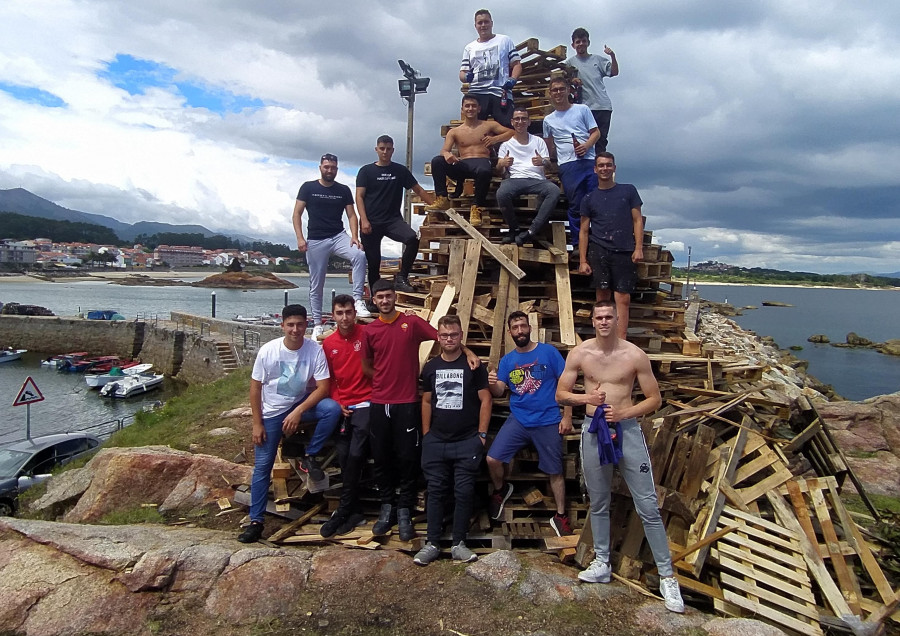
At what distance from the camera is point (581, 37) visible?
31.5 ft

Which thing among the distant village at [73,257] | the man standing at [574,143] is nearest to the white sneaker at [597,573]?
the man standing at [574,143]

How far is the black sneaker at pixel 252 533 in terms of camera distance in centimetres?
557

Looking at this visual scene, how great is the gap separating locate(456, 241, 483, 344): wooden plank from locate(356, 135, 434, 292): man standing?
3.67 ft

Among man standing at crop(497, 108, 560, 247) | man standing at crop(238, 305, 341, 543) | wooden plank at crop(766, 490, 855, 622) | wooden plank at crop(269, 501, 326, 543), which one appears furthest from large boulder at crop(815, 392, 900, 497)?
man standing at crop(238, 305, 341, 543)

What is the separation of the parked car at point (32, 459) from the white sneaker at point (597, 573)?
11.2m

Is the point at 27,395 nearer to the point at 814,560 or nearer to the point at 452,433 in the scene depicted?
the point at 452,433

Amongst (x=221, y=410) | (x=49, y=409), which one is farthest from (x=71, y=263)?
(x=221, y=410)

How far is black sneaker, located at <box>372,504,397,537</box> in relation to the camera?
18.4 feet

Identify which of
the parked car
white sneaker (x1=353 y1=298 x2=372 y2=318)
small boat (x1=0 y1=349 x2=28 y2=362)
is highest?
white sneaker (x1=353 y1=298 x2=372 y2=318)

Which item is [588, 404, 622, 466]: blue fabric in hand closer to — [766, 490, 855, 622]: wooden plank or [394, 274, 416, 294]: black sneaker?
[766, 490, 855, 622]: wooden plank

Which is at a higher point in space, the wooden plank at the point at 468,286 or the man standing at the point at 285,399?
the wooden plank at the point at 468,286

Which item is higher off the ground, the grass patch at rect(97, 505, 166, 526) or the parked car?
the grass patch at rect(97, 505, 166, 526)

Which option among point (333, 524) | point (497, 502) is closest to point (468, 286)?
point (497, 502)

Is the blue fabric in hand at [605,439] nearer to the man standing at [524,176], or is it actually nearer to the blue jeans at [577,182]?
the man standing at [524,176]
